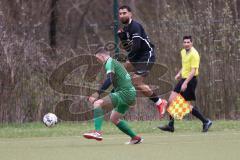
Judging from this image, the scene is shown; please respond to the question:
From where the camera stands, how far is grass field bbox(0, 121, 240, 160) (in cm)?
992

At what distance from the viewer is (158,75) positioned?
56.9ft

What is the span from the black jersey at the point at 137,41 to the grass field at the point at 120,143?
1.52 m

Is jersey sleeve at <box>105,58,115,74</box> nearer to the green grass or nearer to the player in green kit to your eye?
the player in green kit

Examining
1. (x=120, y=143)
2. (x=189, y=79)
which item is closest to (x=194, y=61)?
(x=189, y=79)

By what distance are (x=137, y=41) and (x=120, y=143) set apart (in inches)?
92.1

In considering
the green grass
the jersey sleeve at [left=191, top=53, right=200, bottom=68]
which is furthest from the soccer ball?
the jersey sleeve at [left=191, top=53, right=200, bottom=68]

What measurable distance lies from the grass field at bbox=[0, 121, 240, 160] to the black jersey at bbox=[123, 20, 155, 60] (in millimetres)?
1516

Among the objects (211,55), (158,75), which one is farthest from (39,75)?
(211,55)

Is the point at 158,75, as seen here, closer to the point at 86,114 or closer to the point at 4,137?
the point at 86,114

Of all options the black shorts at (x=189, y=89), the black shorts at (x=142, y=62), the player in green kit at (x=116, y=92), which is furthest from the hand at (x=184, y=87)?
the player in green kit at (x=116, y=92)

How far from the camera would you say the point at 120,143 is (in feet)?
38.8

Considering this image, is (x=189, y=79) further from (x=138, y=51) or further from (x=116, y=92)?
(x=116, y=92)

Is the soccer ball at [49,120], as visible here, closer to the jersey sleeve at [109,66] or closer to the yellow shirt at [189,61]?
the yellow shirt at [189,61]

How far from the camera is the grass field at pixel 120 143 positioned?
9.92 m
